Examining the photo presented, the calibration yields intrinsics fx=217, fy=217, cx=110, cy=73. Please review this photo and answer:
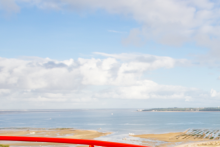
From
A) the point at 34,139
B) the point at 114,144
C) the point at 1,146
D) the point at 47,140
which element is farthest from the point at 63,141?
the point at 1,146

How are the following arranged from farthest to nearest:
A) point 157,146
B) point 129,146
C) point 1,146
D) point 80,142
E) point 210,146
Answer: point 157,146
point 210,146
point 1,146
point 80,142
point 129,146

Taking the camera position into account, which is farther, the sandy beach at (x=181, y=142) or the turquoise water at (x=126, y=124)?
the turquoise water at (x=126, y=124)

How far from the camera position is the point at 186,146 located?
111ft

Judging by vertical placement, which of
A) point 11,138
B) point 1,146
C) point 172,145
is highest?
point 11,138

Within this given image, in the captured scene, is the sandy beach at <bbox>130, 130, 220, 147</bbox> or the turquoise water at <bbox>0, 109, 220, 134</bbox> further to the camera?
the turquoise water at <bbox>0, 109, 220, 134</bbox>

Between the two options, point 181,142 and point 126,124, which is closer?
point 181,142

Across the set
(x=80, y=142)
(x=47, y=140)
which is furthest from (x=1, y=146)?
(x=80, y=142)

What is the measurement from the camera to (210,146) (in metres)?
32.0

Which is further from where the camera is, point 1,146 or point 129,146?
point 1,146

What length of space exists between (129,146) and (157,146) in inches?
1380

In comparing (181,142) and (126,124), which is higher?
(126,124)

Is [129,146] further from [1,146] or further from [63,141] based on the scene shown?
[1,146]

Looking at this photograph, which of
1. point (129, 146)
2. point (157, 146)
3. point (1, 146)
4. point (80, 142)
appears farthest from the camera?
point (157, 146)

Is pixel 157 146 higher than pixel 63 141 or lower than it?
lower
